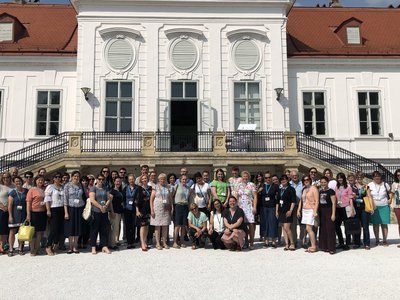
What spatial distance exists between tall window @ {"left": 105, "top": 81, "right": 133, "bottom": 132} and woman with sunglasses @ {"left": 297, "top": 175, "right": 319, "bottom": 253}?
10357mm

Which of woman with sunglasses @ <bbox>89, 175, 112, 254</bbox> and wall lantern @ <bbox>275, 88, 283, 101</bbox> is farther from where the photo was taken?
wall lantern @ <bbox>275, 88, 283, 101</bbox>

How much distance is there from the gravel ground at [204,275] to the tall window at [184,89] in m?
10.4

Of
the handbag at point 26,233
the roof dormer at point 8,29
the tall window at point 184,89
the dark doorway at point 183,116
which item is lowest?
the handbag at point 26,233

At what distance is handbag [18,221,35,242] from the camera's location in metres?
7.96

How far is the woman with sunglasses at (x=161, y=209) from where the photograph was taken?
8922 mm

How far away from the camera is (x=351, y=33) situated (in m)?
21.1

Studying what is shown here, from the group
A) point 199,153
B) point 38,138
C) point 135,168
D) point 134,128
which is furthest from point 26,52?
point 199,153

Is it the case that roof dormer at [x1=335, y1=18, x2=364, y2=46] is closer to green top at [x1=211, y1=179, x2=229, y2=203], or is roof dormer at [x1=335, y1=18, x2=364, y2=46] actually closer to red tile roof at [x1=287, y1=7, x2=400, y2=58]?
red tile roof at [x1=287, y1=7, x2=400, y2=58]

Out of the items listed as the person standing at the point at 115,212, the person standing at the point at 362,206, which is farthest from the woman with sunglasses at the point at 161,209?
the person standing at the point at 362,206

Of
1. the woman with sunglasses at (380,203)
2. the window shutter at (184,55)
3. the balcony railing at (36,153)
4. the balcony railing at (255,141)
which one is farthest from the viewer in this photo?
the window shutter at (184,55)

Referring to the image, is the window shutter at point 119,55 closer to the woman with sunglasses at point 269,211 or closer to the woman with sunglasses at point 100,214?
the woman with sunglasses at point 100,214

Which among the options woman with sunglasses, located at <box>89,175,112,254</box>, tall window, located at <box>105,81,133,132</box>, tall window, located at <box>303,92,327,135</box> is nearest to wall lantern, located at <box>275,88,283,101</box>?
tall window, located at <box>303,92,327,135</box>

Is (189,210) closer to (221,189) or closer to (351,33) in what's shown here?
(221,189)

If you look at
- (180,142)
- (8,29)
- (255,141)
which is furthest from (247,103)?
(8,29)
